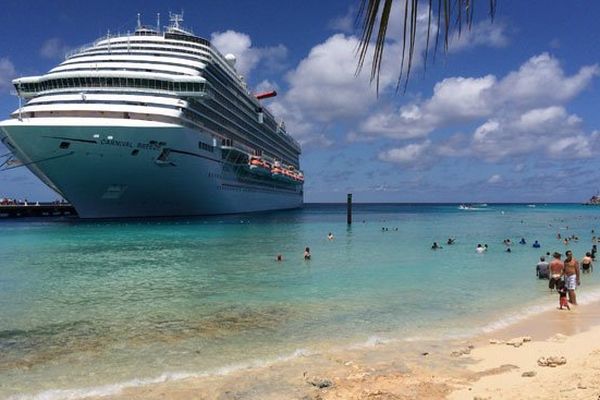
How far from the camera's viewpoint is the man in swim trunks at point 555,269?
17.1 meters

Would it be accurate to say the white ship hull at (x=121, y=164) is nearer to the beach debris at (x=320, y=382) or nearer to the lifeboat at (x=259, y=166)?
the lifeboat at (x=259, y=166)

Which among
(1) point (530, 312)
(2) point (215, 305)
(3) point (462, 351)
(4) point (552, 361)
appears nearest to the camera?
(4) point (552, 361)

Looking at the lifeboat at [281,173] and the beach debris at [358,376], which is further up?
the lifeboat at [281,173]

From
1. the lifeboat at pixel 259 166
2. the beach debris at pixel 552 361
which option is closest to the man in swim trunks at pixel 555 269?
the beach debris at pixel 552 361

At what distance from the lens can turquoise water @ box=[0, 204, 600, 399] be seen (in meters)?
9.84

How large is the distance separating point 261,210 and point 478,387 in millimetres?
76160

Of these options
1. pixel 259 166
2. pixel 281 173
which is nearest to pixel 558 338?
pixel 259 166

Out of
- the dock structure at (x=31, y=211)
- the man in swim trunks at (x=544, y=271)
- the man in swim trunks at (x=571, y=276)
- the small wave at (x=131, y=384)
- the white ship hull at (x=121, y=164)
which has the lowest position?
the small wave at (x=131, y=384)

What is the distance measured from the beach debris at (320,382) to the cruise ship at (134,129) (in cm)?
3732

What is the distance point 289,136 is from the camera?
10819cm

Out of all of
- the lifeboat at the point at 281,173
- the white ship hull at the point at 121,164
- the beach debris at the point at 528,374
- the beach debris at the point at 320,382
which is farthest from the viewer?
the lifeboat at the point at 281,173

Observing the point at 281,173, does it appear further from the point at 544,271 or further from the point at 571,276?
the point at 571,276

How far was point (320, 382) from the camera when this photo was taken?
325 inches

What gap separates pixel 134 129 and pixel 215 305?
30.4 m
